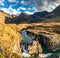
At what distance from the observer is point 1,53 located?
349 feet

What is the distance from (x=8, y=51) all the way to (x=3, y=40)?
1252 cm

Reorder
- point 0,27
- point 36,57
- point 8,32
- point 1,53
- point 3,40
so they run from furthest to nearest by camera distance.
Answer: point 36,57, point 8,32, point 0,27, point 3,40, point 1,53

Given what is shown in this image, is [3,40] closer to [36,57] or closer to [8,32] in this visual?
[8,32]

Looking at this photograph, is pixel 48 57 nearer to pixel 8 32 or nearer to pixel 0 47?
pixel 8 32

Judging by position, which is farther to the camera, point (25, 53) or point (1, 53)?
point (25, 53)

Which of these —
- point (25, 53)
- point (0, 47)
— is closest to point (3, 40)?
point (0, 47)

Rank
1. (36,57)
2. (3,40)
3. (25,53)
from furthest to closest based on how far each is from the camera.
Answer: (25,53), (36,57), (3,40)

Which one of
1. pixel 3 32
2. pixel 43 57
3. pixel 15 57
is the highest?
pixel 3 32

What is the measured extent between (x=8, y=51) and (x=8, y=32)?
35.1 meters

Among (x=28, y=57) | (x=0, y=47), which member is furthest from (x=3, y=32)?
(x=28, y=57)

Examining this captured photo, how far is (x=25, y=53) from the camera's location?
196250 mm

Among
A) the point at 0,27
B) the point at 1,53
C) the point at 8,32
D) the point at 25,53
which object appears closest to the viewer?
the point at 1,53

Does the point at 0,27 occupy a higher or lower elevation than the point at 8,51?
higher

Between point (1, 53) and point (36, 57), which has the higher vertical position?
point (1, 53)
